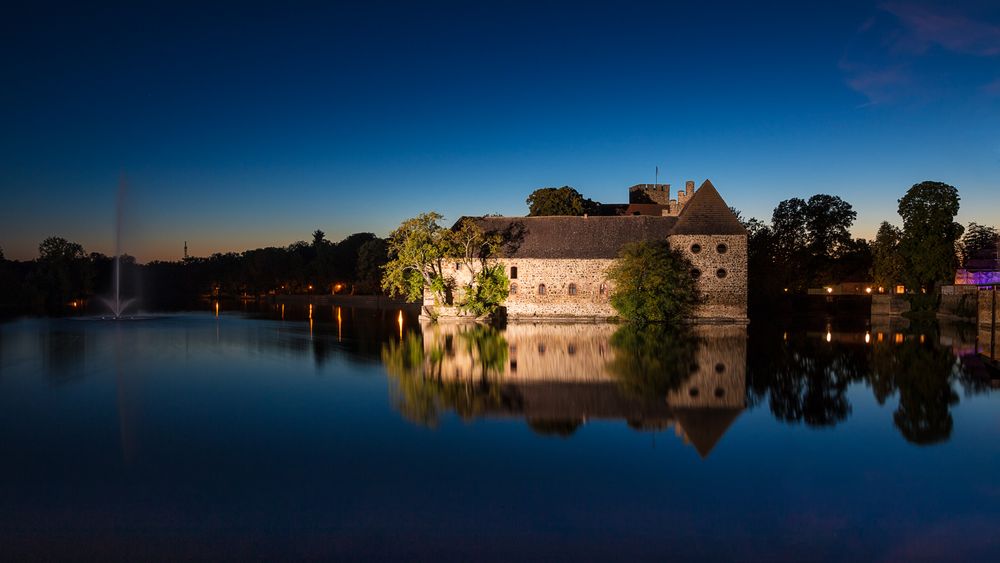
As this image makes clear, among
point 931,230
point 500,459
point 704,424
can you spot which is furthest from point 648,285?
point 500,459

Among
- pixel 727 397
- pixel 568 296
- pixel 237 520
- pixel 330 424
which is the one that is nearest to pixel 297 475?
pixel 237 520

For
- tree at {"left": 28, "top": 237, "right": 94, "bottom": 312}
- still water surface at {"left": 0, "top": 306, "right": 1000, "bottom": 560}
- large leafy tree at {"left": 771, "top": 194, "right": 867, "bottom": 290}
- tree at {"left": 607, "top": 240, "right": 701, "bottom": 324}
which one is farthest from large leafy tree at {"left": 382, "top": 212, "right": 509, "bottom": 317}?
tree at {"left": 28, "top": 237, "right": 94, "bottom": 312}

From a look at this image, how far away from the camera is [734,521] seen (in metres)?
6.85

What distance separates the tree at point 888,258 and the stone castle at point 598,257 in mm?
13241

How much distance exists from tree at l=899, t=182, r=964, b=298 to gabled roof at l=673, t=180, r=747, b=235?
507 inches

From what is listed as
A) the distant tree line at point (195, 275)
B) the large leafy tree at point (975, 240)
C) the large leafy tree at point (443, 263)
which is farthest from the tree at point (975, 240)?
the distant tree line at point (195, 275)

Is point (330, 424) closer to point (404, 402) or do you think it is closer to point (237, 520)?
point (404, 402)

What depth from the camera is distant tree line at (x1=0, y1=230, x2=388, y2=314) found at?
6228 cm

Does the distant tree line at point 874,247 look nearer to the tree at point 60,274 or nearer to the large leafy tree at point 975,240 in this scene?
the large leafy tree at point 975,240

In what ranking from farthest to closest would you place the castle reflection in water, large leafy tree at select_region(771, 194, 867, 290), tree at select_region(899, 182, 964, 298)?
large leafy tree at select_region(771, 194, 867, 290) < tree at select_region(899, 182, 964, 298) < the castle reflection in water

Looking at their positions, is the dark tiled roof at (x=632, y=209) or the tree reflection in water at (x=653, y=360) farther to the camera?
the dark tiled roof at (x=632, y=209)

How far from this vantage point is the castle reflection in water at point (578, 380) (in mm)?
11703

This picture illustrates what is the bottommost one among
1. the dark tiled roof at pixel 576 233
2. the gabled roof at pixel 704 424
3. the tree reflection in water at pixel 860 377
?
the tree reflection in water at pixel 860 377

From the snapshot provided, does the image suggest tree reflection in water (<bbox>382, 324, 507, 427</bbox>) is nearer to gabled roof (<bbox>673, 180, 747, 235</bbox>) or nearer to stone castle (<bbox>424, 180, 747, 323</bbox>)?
stone castle (<bbox>424, 180, 747, 323</bbox>)
